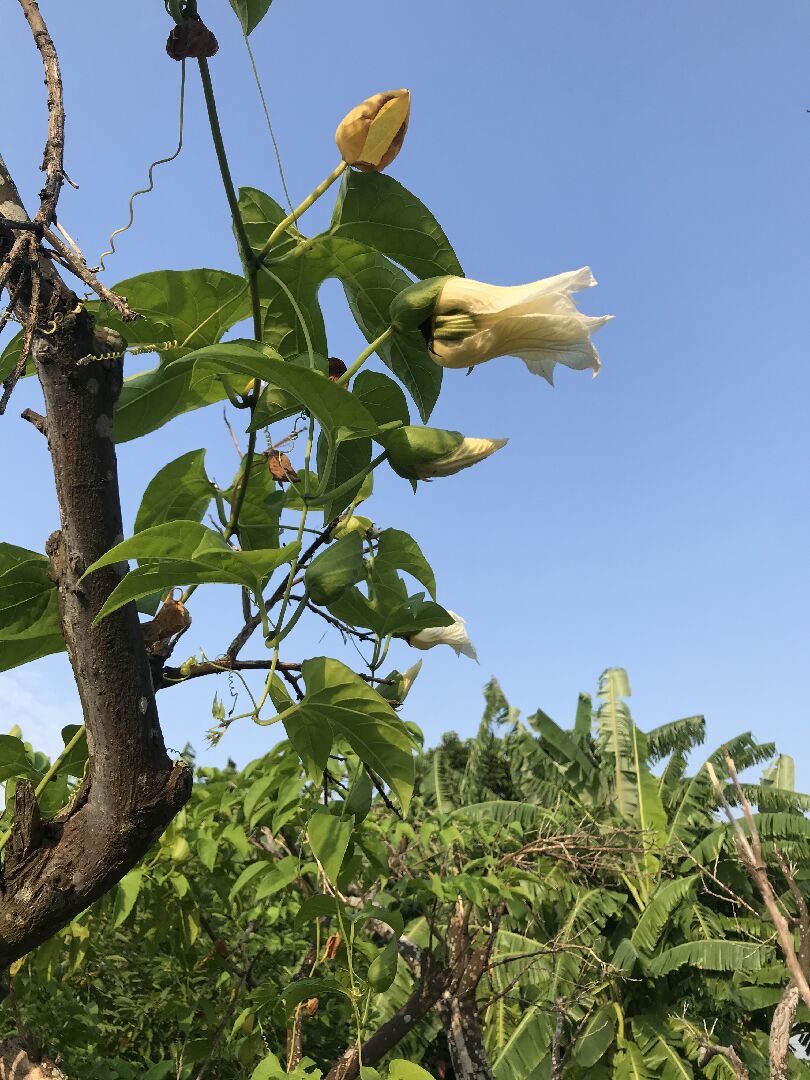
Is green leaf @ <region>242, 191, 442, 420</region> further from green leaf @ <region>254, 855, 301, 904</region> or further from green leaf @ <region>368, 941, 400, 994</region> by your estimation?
green leaf @ <region>254, 855, 301, 904</region>

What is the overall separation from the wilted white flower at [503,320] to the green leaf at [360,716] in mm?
248

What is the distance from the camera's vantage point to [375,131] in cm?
60

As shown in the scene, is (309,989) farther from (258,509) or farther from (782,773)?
(782,773)

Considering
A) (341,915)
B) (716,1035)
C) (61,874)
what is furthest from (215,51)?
(716,1035)

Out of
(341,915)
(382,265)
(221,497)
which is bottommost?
(341,915)

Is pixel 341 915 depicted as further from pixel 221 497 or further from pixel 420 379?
pixel 420 379

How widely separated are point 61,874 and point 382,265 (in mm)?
554

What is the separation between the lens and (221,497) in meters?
0.82

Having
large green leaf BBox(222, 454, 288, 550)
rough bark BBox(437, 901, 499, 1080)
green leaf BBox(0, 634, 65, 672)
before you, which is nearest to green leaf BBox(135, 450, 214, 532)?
large green leaf BBox(222, 454, 288, 550)

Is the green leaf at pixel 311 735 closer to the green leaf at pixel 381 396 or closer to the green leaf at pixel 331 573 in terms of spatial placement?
the green leaf at pixel 331 573

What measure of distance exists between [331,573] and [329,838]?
0.38 meters

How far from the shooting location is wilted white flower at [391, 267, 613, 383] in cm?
59

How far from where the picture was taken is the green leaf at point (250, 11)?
605 mm

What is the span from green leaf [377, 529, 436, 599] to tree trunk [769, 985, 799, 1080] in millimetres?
1497
